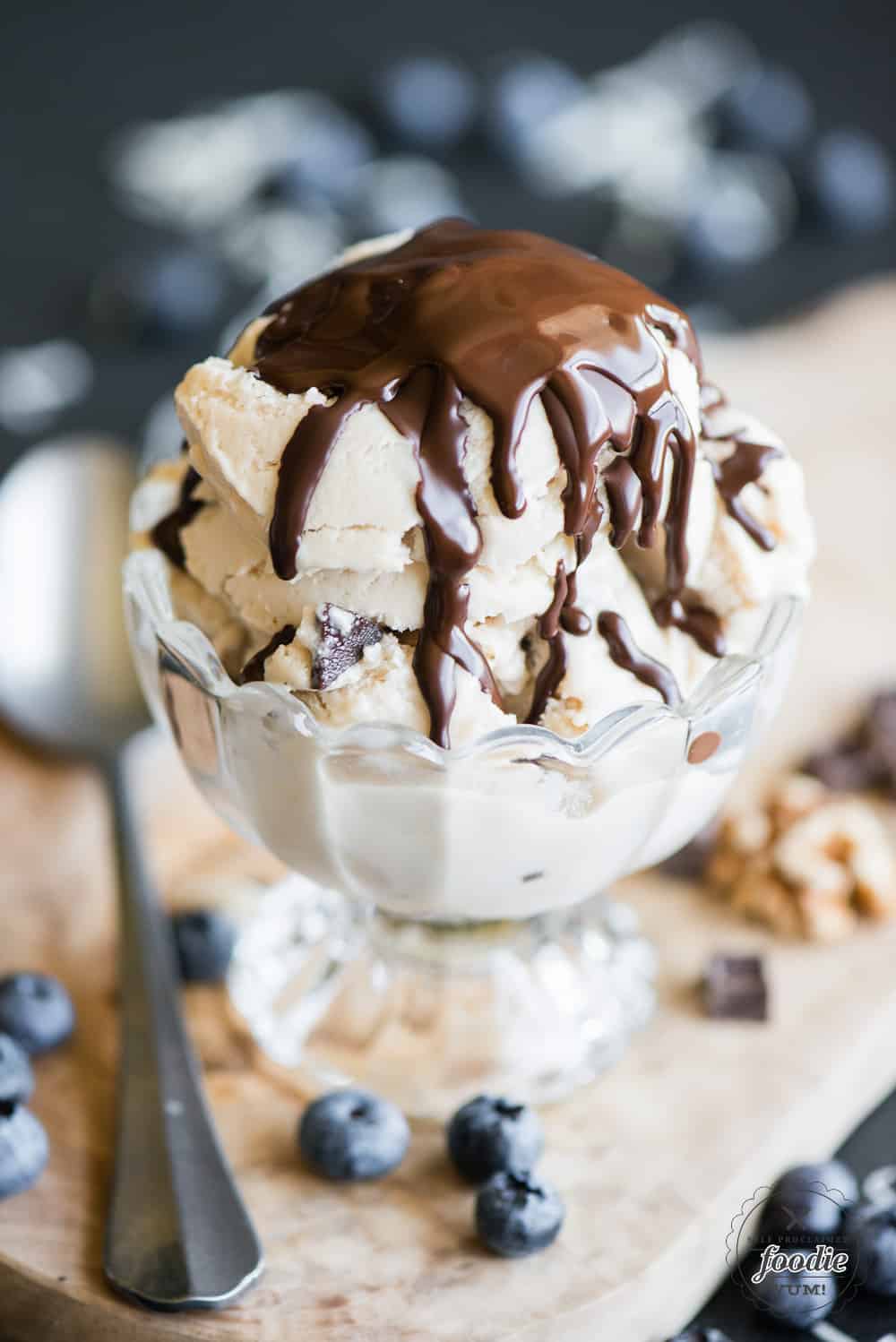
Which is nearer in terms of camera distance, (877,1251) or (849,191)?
(877,1251)

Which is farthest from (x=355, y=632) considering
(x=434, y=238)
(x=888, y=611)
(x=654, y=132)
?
(x=654, y=132)

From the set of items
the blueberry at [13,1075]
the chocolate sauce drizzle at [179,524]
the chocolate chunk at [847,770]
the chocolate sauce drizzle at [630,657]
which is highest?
the chocolate sauce drizzle at [630,657]

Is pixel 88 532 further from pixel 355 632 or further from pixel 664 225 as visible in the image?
pixel 664 225

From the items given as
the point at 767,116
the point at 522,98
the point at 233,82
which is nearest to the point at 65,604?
the point at 522,98

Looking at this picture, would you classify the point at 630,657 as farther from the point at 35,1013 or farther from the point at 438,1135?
the point at 35,1013

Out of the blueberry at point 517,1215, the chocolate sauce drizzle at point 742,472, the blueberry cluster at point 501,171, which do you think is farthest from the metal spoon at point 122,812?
the blueberry cluster at point 501,171

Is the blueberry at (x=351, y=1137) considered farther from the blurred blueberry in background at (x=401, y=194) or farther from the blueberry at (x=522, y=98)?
the blueberry at (x=522, y=98)

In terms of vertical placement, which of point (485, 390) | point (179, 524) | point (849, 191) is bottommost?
point (849, 191)
